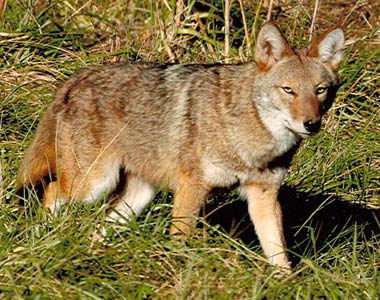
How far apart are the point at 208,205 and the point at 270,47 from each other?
60.2 inches

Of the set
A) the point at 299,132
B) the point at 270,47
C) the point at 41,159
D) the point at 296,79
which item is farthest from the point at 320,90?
the point at 41,159

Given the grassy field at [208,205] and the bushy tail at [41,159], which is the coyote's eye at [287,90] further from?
the bushy tail at [41,159]

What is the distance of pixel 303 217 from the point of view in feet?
21.7

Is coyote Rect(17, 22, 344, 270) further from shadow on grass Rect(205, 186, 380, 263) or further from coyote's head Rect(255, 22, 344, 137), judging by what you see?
shadow on grass Rect(205, 186, 380, 263)

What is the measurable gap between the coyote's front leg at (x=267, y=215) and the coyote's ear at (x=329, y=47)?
844 millimetres

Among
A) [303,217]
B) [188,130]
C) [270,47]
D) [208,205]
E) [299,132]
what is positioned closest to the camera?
[299,132]

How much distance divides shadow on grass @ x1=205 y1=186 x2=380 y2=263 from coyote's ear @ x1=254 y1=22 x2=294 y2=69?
135cm

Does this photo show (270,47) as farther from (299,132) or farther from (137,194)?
(137,194)

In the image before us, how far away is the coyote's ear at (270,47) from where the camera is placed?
17.2 ft

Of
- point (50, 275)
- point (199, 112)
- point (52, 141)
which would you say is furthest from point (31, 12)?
point (50, 275)

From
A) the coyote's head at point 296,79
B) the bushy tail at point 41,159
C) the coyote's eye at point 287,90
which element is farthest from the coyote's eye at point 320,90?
the bushy tail at point 41,159

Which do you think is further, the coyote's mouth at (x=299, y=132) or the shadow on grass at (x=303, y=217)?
the shadow on grass at (x=303, y=217)

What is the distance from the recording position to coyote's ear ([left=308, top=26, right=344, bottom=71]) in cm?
536

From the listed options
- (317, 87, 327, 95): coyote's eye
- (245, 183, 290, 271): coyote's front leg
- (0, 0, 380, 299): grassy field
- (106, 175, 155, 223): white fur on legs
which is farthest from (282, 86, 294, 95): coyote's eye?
(106, 175, 155, 223): white fur on legs
